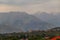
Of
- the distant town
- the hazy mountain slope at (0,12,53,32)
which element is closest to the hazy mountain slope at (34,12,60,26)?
the hazy mountain slope at (0,12,53,32)

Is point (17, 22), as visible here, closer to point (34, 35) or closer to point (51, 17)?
point (34, 35)

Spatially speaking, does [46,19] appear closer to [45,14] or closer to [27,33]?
[45,14]

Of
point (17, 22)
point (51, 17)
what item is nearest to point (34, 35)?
point (17, 22)

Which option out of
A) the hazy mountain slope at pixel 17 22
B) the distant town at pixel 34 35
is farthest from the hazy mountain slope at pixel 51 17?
the distant town at pixel 34 35

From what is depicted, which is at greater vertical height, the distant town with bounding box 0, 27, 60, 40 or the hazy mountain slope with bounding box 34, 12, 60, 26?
the hazy mountain slope with bounding box 34, 12, 60, 26

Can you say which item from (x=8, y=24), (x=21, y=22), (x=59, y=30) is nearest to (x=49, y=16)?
(x=59, y=30)

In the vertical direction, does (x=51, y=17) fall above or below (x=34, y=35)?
above

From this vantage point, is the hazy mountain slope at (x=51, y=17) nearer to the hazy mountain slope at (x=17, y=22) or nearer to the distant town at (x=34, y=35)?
the hazy mountain slope at (x=17, y=22)

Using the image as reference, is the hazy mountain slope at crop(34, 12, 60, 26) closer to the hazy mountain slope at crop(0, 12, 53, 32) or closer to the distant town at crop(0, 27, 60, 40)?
the hazy mountain slope at crop(0, 12, 53, 32)
